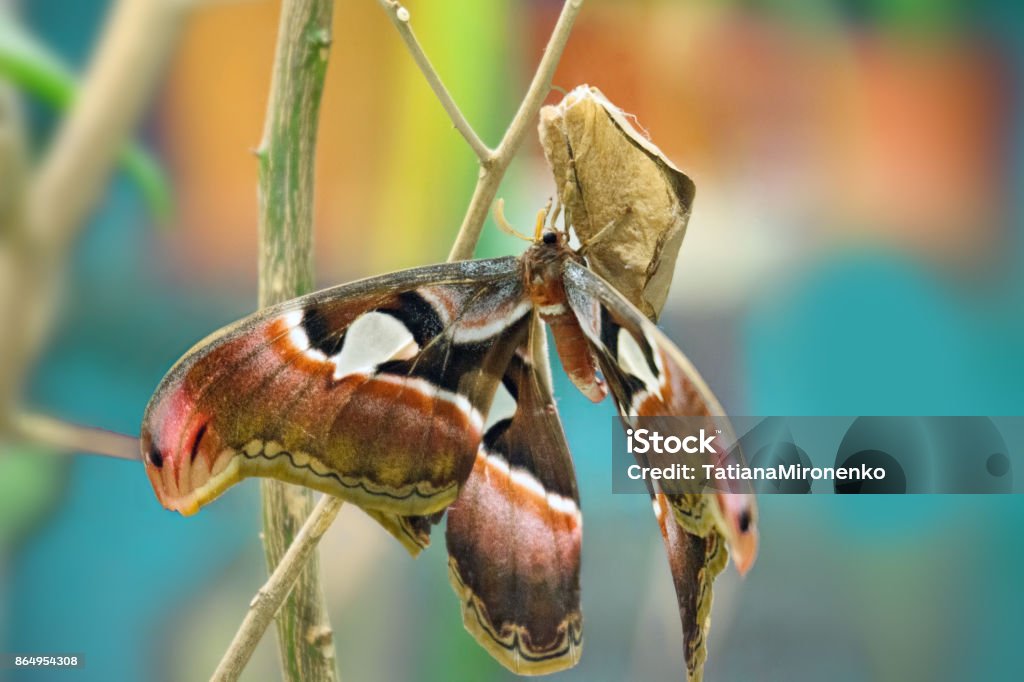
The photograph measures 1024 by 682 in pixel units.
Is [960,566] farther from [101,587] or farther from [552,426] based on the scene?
[101,587]

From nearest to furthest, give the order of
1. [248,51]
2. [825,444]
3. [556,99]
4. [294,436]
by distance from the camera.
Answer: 1. [294,436]
2. [556,99]
3. [825,444]
4. [248,51]

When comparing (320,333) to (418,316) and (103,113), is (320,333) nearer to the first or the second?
(418,316)

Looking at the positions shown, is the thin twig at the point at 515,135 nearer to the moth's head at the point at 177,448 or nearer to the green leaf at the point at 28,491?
the moth's head at the point at 177,448

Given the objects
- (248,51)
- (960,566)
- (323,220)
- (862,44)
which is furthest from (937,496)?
(248,51)

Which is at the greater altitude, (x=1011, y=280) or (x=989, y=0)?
(x=989, y=0)

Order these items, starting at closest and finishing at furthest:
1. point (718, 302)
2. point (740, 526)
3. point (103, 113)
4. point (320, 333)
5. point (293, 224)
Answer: point (740, 526) → point (320, 333) → point (293, 224) → point (718, 302) → point (103, 113)

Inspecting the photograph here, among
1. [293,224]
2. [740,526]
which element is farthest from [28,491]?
[740,526]
